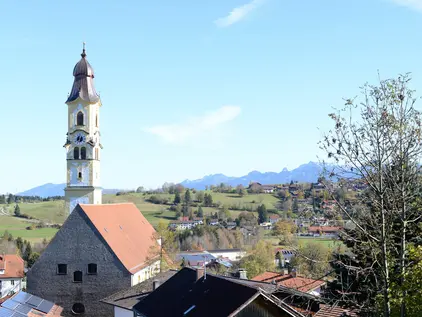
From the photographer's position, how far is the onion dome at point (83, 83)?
48375 millimetres

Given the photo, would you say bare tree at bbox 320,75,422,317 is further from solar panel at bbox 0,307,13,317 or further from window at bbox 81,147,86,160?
window at bbox 81,147,86,160

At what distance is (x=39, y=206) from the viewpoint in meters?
145

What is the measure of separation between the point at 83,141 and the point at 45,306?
17470mm

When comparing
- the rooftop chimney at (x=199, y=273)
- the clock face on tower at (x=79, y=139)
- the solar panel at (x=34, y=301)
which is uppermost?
the clock face on tower at (x=79, y=139)

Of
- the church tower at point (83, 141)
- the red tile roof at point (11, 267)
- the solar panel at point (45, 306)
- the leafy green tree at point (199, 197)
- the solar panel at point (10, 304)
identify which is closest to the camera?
the solar panel at point (10, 304)

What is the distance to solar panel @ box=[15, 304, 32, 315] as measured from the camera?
29.4 m

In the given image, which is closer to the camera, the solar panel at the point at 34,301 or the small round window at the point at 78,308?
the solar panel at the point at 34,301

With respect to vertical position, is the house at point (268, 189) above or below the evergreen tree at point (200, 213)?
above

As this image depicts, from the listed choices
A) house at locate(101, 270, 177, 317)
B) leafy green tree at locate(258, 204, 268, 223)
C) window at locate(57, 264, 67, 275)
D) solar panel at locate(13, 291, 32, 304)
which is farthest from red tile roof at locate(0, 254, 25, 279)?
leafy green tree at locate(258, 204, 268, 223)

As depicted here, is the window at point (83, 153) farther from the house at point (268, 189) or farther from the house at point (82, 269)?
the house at point (268, 189)

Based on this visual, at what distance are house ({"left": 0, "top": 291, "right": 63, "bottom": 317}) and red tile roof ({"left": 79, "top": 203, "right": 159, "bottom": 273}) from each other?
5653 mm

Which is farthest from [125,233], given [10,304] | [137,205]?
[137,205]

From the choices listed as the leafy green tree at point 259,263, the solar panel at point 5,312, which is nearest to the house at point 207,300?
the solar panel at point 5,312

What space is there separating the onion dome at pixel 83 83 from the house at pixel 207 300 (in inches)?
959
